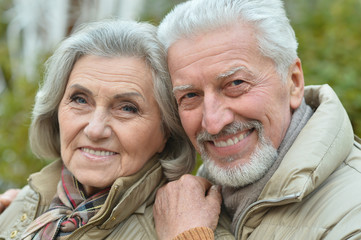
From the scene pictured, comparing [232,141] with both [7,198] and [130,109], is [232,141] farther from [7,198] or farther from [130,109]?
[7,198]

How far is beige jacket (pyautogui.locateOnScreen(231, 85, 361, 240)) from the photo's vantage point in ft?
7.02

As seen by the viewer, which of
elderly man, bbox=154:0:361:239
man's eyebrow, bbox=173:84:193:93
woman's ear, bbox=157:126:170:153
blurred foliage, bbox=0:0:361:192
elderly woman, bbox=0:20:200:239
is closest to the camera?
elderly man, bbox=154:0:361:239

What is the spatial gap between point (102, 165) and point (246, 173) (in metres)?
0.91

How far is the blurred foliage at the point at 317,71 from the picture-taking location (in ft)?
15.1

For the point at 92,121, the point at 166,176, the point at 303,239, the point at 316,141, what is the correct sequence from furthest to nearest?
the point at 166,176, the point at 92,121, the point at 316,141, the point at 303,239

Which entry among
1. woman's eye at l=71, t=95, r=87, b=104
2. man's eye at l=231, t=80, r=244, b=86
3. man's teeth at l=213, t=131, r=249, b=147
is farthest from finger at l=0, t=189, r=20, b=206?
man's eye at l=231, t=80, r=244, b=86

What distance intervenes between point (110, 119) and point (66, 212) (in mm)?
676

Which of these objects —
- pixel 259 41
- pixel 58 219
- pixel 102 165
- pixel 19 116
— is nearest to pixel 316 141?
pixel 259 41

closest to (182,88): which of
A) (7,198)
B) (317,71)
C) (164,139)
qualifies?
(164,139)

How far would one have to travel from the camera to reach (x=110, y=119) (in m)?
2.86

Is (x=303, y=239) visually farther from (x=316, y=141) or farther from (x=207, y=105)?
(x=207, y=105)

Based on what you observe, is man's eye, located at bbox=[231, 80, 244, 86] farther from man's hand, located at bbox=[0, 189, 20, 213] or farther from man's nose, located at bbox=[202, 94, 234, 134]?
man's hand, located at bbox=[0, 189, 20, 213]

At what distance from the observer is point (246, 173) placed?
261cm

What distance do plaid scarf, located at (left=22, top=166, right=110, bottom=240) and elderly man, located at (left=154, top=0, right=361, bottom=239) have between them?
16.4 inches
